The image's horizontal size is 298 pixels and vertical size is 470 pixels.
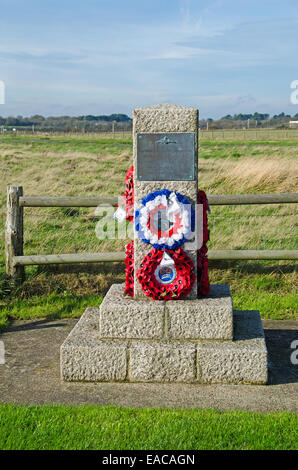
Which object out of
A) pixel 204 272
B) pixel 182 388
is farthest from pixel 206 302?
pixel 182 388

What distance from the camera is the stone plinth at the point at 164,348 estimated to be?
4695 mm

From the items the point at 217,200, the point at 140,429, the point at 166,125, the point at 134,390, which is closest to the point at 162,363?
the point at 134,390

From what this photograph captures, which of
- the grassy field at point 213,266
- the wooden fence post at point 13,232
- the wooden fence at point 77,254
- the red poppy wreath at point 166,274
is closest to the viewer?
the red poppy wreath at point 166,274

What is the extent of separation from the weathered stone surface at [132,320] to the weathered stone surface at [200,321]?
0.10 meters

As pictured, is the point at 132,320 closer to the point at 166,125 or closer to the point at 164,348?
the point at 164,348

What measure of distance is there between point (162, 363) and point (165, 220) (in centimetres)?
117

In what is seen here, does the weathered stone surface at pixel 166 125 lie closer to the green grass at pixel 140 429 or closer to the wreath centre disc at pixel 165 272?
the wreath centre disc at pixel 165 272

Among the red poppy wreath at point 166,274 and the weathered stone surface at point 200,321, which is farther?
the red poppy wreath at point 166,274

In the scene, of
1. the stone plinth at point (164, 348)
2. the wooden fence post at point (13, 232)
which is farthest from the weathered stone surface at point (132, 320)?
the wooden fence post at point (13, 232)

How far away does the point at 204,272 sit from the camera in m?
5.20

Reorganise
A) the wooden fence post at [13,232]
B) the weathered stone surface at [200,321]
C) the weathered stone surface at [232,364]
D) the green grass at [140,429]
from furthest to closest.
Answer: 1. the wooden fence post at [13,232]
2. the weathered stone surface at [200,321]
3. the weathered stone surface at [232,364]
4. the green grass at [140,429]

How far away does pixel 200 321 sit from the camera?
4.85 m

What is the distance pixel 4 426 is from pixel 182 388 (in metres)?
1.46
